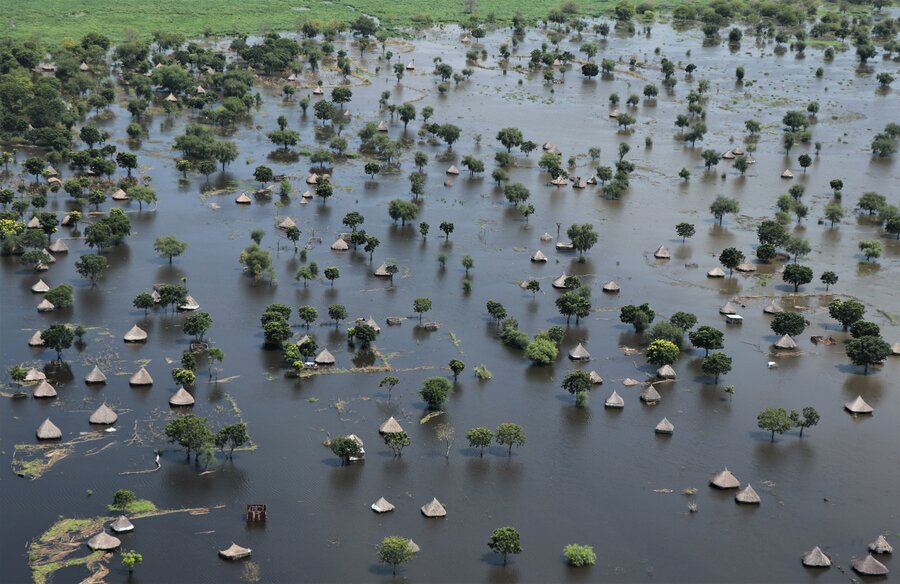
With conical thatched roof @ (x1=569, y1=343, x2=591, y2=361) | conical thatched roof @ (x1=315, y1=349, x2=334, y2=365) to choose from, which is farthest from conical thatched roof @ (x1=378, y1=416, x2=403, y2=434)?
conical thatched roof @ (x1=569, y1=343, x2=591, y2=361)

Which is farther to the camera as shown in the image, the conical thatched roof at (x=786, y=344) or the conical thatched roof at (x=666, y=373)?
the conical thatched roof at (x=786, y=344)

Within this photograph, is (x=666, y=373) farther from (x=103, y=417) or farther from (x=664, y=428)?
(x=103, y=417)

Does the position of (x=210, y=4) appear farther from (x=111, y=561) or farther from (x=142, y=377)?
(x=111, y=561)

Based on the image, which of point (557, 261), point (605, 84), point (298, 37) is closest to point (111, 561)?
point (557, 261)

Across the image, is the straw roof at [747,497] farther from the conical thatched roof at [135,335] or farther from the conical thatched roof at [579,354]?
the conical thatched roof at [135,335]

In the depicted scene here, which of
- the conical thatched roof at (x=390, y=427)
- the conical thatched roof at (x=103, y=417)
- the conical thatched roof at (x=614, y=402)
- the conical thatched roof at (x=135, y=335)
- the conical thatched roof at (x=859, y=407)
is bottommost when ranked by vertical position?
the conical thatched roof at (x=859, y=407)

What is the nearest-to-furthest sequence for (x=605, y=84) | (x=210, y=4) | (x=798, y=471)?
(x=798, y=471) → (x=605, y=84) → (x=210, y=4)

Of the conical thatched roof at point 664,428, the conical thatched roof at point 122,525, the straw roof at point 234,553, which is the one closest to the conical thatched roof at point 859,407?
the conical thatched roof at point 664,428
